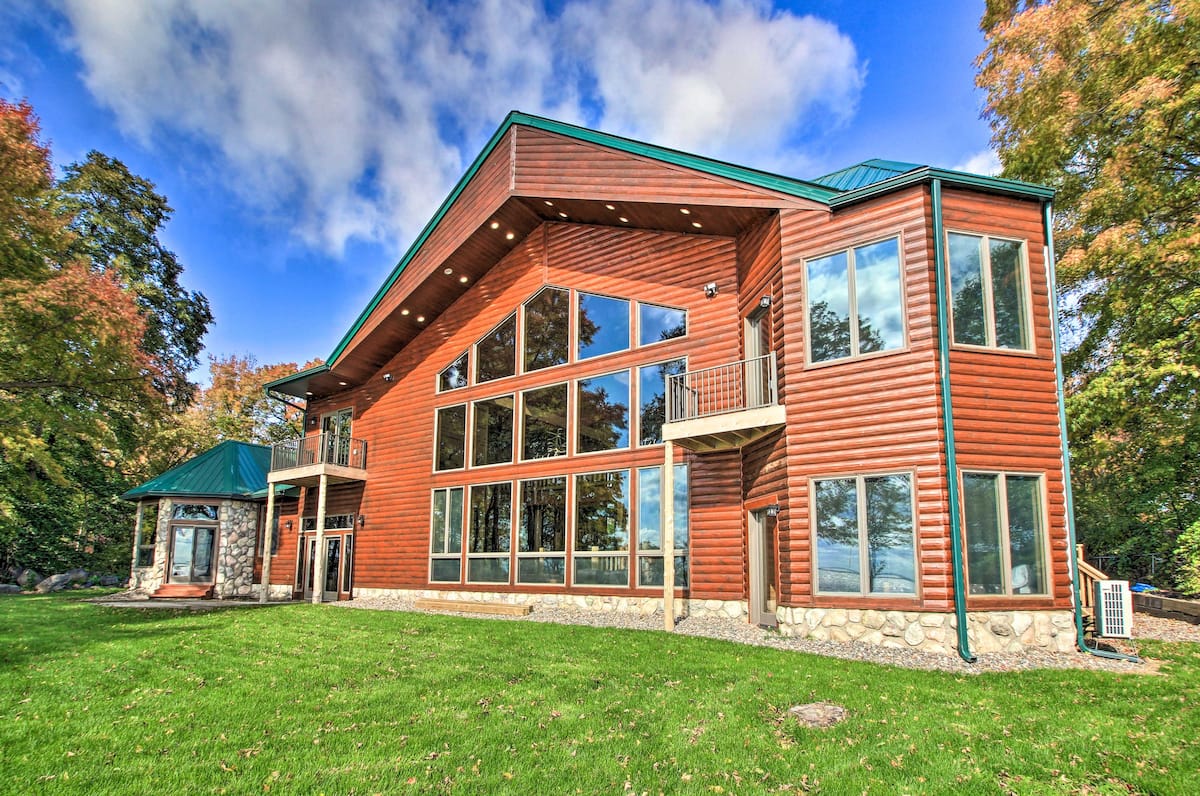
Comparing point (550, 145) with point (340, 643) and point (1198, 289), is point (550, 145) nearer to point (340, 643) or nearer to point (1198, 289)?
point (340, 643)

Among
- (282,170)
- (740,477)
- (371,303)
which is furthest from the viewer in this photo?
(282,170)

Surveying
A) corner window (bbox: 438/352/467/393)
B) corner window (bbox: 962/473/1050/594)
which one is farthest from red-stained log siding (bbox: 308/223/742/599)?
corner window (bbox: 962/473/1050/594)

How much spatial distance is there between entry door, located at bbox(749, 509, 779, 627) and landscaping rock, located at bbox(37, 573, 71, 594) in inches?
806

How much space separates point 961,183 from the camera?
9.45m

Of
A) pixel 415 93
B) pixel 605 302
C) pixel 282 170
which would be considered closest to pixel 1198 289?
pixel 605 302

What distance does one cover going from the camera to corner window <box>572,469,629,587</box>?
12.9 meters

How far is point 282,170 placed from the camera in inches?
1001

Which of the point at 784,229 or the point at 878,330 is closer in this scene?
the point at 878,330

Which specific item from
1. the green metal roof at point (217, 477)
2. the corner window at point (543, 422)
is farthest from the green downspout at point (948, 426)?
the green metal roof at point (217, 477)

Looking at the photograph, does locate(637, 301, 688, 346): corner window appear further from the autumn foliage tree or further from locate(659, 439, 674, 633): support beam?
the autumn foliage tree

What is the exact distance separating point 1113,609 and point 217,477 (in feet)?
69.1

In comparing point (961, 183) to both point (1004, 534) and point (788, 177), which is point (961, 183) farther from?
point (1004, 534)

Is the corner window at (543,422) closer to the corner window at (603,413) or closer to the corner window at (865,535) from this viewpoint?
the corner window at (603,413)

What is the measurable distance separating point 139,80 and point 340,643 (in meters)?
16.0
